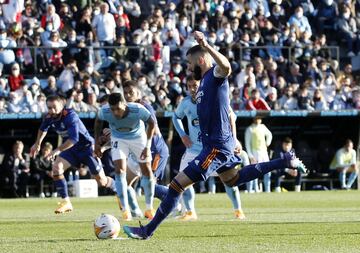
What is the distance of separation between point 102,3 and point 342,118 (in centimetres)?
799

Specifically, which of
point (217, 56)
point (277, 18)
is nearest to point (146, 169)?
point (217, 56)

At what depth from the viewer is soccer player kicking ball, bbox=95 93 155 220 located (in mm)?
17047

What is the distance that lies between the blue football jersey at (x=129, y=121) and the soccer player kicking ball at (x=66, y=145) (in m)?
2.44

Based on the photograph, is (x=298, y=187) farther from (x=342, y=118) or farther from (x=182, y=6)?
(x=182, y=6)

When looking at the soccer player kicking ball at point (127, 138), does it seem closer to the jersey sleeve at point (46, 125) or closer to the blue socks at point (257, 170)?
the jersey sleeve at point (46, 125)

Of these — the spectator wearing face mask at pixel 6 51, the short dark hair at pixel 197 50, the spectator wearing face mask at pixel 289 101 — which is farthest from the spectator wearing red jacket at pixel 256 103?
the short dark hair at pixel 197 50

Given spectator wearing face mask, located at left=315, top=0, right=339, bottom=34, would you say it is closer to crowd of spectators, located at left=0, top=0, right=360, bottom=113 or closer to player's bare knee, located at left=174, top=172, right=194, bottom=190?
crowd of spectators, located at left=0, top=0, right=360, bottom=113

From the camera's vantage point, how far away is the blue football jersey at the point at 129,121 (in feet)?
56.0

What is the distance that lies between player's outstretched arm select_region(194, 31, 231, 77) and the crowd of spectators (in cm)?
1770

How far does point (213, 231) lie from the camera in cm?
1428

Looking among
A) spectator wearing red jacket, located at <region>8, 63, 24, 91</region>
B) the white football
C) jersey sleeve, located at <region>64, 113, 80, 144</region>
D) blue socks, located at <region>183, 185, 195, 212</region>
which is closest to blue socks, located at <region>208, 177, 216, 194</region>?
spectator wearing red jacket, located at <region>8, 63, 24, 91</region>

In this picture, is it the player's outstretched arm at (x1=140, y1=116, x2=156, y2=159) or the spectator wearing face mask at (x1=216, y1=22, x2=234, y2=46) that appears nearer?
the player's outstretched arm at (x1=140, y1=116, x2=156, y2=159)

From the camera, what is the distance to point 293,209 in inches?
813

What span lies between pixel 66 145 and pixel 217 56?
8.41 m
